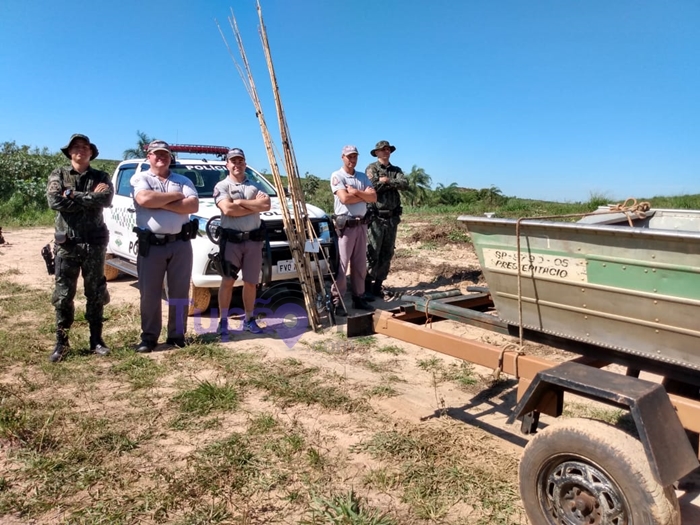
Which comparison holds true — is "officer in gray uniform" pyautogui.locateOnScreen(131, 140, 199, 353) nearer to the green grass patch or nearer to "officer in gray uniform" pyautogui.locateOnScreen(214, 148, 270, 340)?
"officer in gray uniform" pyautogui.locateOnScreen(214, 148, 270, 340)

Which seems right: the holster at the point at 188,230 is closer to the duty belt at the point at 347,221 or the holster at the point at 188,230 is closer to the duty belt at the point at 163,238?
the duty belt at the point at 163,238

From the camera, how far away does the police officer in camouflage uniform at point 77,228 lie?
Result: 4.59 meters

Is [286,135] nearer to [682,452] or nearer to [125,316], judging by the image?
[125,316]

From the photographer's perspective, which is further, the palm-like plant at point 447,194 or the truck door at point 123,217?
the palm-like plant at point 447,194

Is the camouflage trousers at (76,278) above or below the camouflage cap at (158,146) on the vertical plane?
below

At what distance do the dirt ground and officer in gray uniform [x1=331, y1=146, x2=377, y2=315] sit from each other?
58 cm

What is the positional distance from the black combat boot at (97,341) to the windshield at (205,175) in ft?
7.85

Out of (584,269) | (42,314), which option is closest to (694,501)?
(584,269)

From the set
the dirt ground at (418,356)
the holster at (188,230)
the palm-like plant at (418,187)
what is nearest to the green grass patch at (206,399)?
the dirt ground at (418,356)

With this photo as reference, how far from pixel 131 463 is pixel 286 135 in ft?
12.6

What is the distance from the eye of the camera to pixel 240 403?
159 inches

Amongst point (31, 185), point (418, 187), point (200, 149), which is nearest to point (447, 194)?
point (418, 187)

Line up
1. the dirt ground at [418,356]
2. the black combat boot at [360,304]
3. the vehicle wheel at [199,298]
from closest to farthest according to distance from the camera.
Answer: the dirt ground at [418,356], the vehicle wheel at [199,298], the black combat boot at [360,304]

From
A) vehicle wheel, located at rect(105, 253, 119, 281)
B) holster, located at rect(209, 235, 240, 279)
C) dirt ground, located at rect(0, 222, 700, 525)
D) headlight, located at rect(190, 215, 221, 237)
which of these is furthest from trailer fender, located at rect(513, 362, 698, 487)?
vehicle wheel, located at rect(105, 253, 119, 281)
